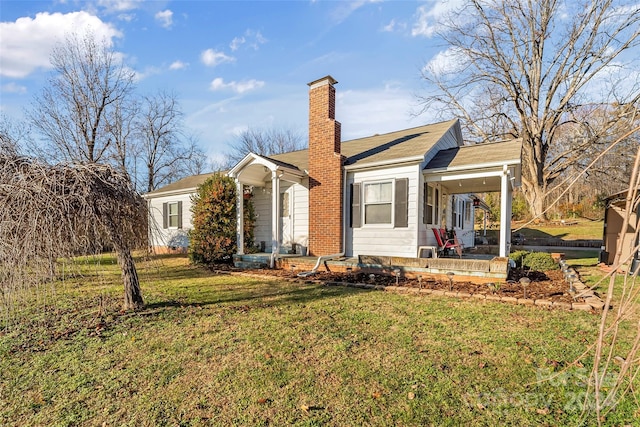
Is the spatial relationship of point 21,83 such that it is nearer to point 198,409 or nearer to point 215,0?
point 215,0

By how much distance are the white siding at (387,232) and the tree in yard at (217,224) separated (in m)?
3.81

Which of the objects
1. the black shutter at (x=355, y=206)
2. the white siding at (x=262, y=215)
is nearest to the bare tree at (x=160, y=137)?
the white siding at (x=262, y=215)

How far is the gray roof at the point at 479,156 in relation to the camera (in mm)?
8422

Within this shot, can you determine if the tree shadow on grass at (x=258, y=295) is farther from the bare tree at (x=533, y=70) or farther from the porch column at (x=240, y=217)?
the bare tree at (x=533, y=70)

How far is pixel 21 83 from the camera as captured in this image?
1433cm

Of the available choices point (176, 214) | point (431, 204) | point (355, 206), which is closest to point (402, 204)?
point (355, 206)

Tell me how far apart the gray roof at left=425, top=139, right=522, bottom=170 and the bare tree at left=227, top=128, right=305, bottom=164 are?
97.1ft

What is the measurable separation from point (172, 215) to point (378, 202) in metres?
10.8

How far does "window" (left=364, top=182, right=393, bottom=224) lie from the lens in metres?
9.42

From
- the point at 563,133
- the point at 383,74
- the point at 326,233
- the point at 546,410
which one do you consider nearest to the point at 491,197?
the point at 563,133

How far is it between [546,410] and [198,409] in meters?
3.01

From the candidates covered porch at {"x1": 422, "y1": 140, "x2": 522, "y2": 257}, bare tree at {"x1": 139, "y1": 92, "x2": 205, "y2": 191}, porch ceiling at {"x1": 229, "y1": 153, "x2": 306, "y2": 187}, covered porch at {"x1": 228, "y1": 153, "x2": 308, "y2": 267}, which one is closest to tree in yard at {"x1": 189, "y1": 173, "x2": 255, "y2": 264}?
covered porch at {"x1": 228, "y1": 153, "x2": 308, "y2": 267}

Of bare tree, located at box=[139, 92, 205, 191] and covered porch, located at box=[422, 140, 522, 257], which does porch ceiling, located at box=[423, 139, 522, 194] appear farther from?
bare tree, located at box=[139, 92, 205, 191]

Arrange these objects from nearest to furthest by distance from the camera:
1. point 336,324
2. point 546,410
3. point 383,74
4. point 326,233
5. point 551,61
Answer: point 546,410 → point 336,324 → point 326,233 → point 383,74 → point 551,61
